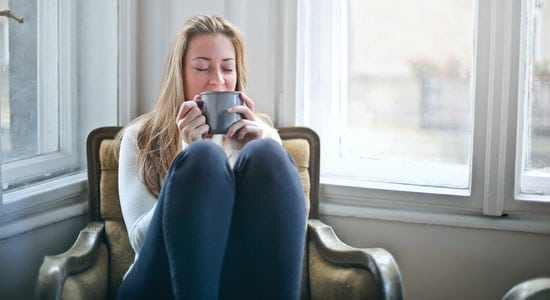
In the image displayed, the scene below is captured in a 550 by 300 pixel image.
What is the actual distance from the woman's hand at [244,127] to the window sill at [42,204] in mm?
608

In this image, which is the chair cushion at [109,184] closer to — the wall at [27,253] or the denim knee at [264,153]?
the wall at [27,253]

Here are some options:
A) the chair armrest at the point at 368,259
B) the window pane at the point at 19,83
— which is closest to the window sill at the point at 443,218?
the chair armrest at the point at 368,259

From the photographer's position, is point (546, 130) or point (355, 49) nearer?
point (546, 130)

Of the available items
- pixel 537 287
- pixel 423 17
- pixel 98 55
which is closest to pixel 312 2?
pixel 423 17

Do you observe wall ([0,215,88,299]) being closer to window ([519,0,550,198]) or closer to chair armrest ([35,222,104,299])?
chair armrest ([35,222,104,299])

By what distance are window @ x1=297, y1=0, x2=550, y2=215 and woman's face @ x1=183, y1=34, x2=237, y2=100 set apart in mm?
363

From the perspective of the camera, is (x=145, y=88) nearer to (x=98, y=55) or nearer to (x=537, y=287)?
(x=98, y=55)

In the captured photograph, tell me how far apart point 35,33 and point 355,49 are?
98cm

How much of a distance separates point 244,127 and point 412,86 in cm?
74

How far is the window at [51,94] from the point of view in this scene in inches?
81.4

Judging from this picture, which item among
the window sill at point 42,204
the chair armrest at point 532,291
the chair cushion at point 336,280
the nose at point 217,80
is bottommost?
the chair cushion at point 336,280

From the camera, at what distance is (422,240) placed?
86.7 inches

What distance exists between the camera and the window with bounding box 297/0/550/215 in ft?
6.76

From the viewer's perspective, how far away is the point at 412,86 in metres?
2.30
